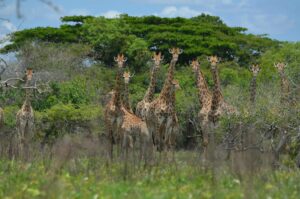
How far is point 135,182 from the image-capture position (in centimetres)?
966

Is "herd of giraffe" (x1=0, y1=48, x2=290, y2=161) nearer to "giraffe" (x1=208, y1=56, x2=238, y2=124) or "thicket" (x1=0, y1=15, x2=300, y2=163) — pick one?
"giraffe" (x1=208, y1=56, x2=238, y2=124)

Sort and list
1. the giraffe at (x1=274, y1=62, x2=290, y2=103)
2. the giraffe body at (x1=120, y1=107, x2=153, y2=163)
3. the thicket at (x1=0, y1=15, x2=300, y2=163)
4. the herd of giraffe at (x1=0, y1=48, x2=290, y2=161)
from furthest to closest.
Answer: the thicket at (x1=0, y1=15, x2=300, y2=163)
the giraffe body at (x1=120, y1=107, x2=153, y2=163)
the herd of giraffe at (x1=0, y1=48, x2=290, y2=161)
the giraffe at (x1=274, y1=62, x2=290, y2=103)

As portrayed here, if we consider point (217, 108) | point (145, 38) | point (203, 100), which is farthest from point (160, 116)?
point (145, 38)

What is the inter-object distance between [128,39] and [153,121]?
17.8 metres

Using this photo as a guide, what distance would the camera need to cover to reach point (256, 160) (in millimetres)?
9641

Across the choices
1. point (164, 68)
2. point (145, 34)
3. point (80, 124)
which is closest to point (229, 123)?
point (80, 124)

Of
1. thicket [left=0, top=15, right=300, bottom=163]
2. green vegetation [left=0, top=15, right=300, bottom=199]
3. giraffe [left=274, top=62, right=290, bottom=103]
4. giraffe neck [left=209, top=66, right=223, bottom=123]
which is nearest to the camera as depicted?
green vegetation [left=0, top=15, right=300, bottom=199]

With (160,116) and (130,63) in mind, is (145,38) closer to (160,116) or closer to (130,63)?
(130,63)

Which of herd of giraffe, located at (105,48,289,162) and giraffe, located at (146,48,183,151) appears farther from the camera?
giraffe, located at (146,48,183,151)

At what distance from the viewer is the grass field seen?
8.11 metres

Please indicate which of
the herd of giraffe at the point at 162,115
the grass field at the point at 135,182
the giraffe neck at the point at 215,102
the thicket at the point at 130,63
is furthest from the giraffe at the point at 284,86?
the grass field at the point at 135,182

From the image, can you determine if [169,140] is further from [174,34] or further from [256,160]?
[174,34]

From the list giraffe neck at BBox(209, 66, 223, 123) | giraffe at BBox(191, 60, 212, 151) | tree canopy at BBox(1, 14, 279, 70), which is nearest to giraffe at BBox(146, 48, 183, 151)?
giraffe at BBox(191, 60, 212, 151)

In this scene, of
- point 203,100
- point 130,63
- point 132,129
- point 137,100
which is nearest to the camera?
point 132,129
